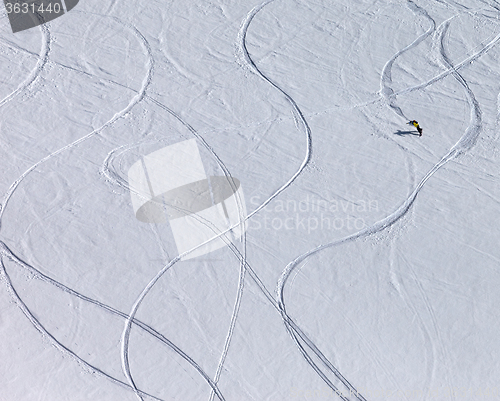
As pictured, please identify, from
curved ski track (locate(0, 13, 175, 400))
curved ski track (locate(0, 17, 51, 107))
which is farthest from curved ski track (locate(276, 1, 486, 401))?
curved ski track (locate(0, 17, 51, 107))

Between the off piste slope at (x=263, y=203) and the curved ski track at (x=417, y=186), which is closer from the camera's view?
the off piste slope at (x=263, y=203)

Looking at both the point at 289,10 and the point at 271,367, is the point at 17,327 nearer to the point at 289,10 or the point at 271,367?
the point at 271,367

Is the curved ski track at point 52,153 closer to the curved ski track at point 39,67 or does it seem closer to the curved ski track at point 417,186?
the curved ski track at point 39,67

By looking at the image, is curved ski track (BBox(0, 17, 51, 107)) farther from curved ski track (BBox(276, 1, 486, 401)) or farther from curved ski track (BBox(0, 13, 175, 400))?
curved ski track (BBox(276, 1, 486, 401))

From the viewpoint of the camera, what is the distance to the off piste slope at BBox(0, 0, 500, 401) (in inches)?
326

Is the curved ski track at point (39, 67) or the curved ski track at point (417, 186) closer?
the curved ski track at point (417, 186)

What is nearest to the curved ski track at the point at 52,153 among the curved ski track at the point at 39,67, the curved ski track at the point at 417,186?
the curved ski track at the point at 39,67

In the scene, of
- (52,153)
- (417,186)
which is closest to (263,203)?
(417,186)

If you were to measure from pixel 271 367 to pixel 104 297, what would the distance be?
274 cm

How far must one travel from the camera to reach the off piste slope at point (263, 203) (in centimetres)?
827

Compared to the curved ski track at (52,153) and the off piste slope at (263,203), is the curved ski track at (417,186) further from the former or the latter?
the curved ski track at (52,153)

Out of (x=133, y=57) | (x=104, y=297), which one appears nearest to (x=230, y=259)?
(x=104, y=297)

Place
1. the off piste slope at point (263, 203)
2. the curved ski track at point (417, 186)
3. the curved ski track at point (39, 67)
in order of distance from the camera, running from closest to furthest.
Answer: the off piste slope at point (263, 203)
the curved ski track at point (417, 186)
the curved ski track at point (39, 67)

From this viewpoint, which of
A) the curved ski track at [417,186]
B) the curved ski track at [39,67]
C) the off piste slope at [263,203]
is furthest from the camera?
the curved ski track at [39,67]
